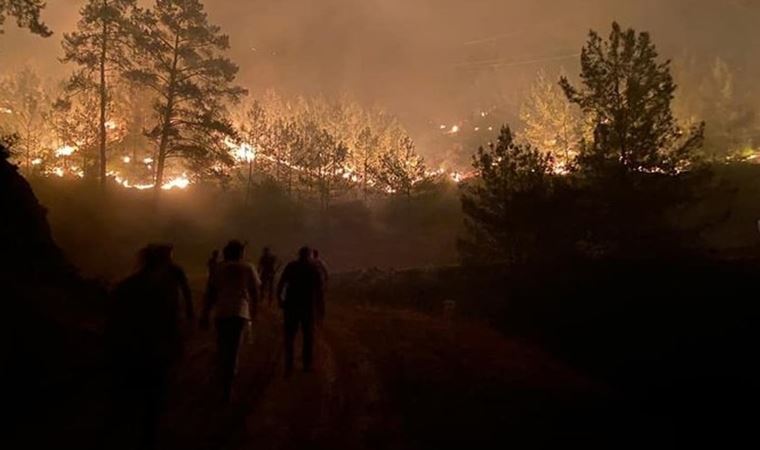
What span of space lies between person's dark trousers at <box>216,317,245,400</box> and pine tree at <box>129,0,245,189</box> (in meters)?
27.9

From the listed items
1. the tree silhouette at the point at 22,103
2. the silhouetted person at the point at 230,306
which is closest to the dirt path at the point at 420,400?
the silhouetted person at the point at 230,306

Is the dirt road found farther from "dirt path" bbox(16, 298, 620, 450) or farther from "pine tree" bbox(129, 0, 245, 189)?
"pine tree" bbox(129, 0, 245, 189)

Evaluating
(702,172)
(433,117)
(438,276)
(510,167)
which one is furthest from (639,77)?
(433,117)

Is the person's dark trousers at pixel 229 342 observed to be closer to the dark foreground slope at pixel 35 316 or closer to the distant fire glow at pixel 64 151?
the dark foreground slope at pixel 35 316

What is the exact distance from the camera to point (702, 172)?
22891 mm

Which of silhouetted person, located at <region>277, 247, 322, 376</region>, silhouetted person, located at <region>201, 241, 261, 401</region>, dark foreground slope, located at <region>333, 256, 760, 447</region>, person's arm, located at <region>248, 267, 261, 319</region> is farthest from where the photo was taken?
dark foreground slope, located at <region>333, 256, 760, 447</region>

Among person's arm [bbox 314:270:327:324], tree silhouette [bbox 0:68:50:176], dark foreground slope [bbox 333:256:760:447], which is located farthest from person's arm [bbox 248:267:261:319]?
tree silhouette [bbox 0:68:50:176]

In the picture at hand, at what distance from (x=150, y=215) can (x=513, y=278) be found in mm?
28813

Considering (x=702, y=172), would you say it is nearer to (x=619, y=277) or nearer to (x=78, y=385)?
(x=619, y=277)

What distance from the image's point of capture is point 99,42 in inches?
1286

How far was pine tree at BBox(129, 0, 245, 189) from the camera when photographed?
33.2m

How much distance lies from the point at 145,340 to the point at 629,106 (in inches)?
905

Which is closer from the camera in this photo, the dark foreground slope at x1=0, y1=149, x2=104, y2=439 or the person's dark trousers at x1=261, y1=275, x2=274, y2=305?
the dark foreground slope at x1=0, y1=149, x2=104, y2=439

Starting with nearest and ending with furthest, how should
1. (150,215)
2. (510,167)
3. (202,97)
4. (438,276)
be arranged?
(510,167)
(438,276)
(202,97)
(150,215)
